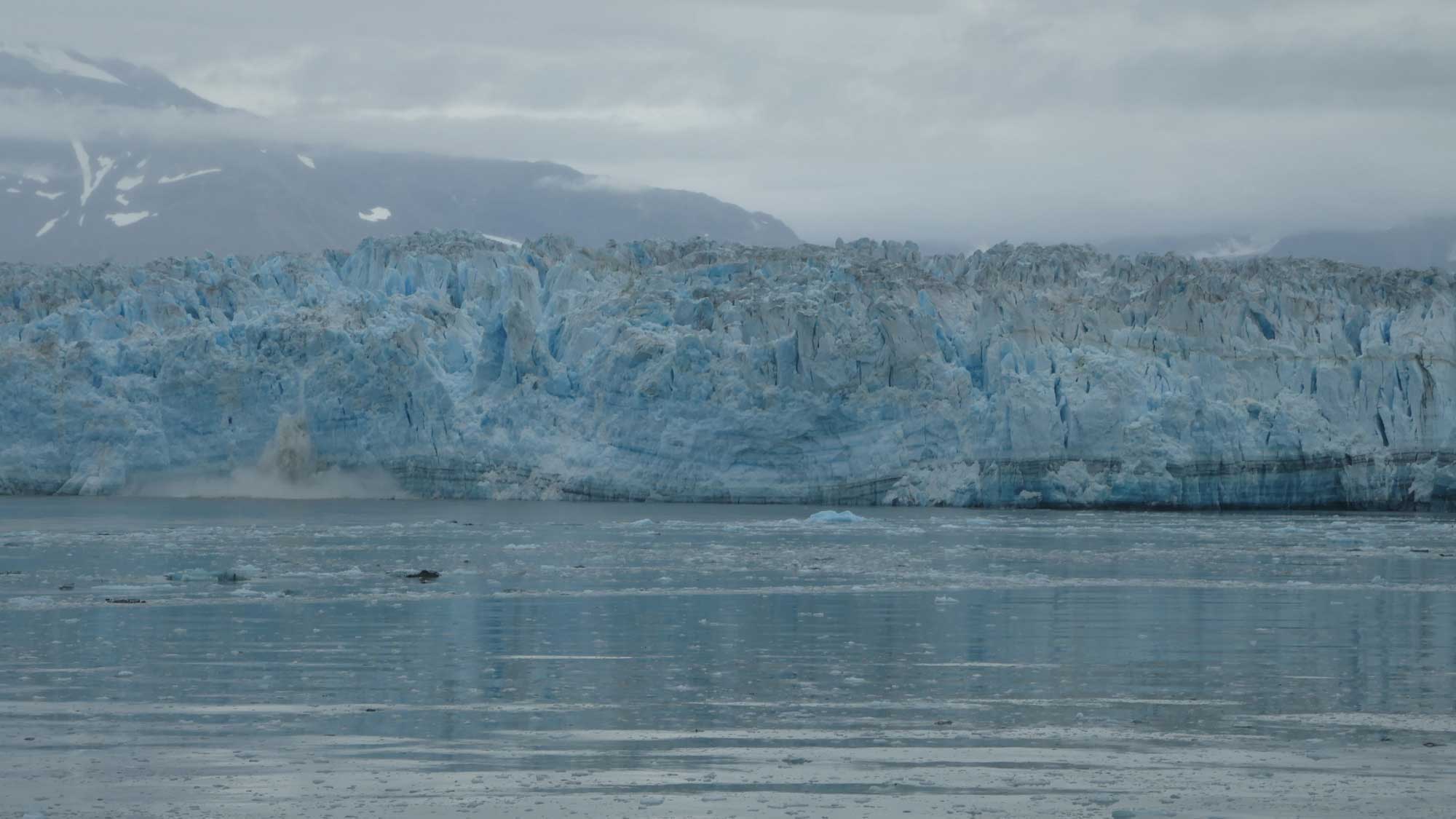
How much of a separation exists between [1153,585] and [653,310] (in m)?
20.8

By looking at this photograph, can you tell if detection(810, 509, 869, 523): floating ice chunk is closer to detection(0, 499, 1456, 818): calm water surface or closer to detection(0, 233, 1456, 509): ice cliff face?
detection(0, 233, 1456, 509): ice cliff face

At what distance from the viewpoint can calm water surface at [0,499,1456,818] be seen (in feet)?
19.8

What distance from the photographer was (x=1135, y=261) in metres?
39.6

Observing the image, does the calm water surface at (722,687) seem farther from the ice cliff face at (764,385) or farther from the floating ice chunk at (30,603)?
the ice cliff face at (764,385)

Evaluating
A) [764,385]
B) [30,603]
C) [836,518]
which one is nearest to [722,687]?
[30,603]

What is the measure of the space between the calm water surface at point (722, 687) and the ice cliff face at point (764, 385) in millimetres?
13584

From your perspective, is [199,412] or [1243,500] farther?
[199,412]

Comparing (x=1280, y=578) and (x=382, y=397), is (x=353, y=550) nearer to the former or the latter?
(x=1280, y=578)

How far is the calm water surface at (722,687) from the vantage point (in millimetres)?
6035

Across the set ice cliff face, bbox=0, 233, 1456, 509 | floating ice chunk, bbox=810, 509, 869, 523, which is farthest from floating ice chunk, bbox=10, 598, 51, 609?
ice cliff face, bbox=0, 233, 1456, 509

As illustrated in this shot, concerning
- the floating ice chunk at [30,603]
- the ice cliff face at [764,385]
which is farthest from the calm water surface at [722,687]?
the ice cliff face at [764,385]

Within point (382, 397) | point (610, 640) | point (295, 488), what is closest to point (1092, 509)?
point (382, 397)

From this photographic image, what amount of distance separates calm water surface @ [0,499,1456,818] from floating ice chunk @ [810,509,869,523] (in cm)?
1001

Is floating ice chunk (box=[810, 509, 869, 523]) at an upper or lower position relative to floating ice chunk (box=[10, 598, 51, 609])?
lower
